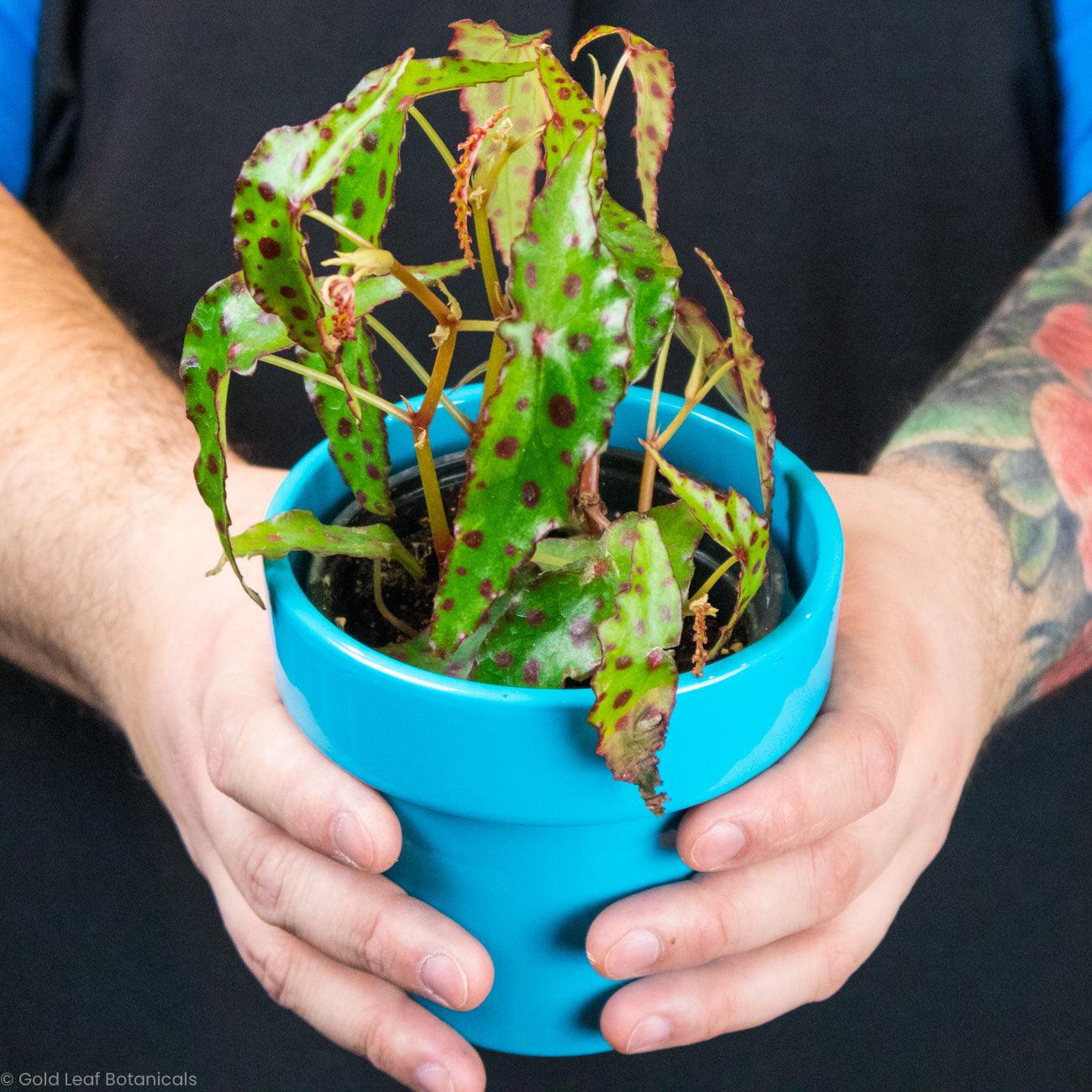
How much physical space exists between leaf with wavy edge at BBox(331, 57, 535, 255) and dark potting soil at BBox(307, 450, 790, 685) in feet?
0.41

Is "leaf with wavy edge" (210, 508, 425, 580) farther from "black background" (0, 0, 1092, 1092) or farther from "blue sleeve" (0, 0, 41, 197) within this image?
"blue sleeve" (0, 0, 41, 197)

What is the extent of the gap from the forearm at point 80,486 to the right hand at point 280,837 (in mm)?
34

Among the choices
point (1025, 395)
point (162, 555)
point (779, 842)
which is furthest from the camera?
point (1025, 395)

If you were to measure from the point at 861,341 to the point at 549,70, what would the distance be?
566 mm

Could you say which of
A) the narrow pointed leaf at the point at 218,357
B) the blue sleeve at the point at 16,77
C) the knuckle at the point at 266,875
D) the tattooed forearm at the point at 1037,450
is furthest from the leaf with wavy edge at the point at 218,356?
the blue sleeve at the point at 16,77

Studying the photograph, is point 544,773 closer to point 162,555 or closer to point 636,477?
point 636,477

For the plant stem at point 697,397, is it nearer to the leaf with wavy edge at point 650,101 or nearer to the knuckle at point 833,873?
the leaf with wavy edge at point 650,101

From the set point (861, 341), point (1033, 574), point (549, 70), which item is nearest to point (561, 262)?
point (549, 70)

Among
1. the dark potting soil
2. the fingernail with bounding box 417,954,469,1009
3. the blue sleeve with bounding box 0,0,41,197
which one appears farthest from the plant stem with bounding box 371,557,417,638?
the blue sleeve with bounding box 0,0,41,197

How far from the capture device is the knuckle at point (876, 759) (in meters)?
0.36

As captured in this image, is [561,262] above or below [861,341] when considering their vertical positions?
above

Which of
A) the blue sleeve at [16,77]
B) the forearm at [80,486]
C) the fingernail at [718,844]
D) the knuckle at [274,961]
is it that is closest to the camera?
the fingernail at [718,844]

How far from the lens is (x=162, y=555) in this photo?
520mm

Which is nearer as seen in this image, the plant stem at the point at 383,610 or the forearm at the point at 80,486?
the plant stem at the point at 383,610
